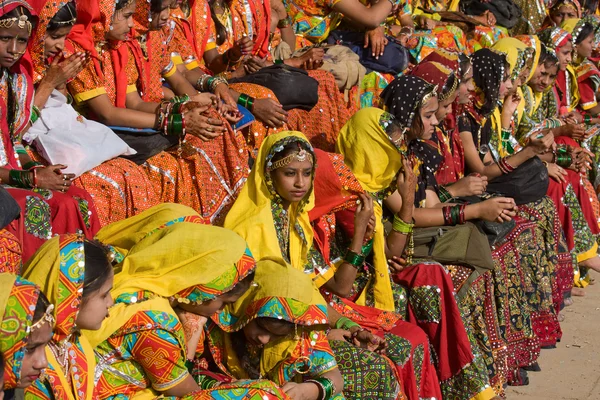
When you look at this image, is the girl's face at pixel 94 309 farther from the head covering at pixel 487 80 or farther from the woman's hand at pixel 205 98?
the head covering at pixel 487 80

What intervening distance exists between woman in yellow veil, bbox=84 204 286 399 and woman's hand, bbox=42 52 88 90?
37.2 inches

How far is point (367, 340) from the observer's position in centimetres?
476

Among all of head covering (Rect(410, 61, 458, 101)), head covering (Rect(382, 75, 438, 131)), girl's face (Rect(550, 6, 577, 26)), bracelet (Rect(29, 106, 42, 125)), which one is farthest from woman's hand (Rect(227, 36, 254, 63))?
girl's face (Rect(550, 6, 577, 26))

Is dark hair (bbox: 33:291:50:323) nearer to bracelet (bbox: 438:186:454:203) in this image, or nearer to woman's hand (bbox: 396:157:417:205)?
woman's hand (bbox: 396:157:417:205)

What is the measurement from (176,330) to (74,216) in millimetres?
874

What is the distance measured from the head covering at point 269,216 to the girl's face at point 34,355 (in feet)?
5.75

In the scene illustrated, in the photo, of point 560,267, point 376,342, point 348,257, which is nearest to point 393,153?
point 348,257

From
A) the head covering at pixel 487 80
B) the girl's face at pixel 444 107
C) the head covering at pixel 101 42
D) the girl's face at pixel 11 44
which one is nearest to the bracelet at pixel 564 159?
the head covering at pixel 487 80

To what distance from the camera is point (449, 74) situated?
6594 millimetres

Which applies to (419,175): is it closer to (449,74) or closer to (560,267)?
(449,74)

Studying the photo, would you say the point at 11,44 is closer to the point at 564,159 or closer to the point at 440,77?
the point at 440,77

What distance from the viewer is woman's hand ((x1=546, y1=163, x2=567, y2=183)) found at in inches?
313

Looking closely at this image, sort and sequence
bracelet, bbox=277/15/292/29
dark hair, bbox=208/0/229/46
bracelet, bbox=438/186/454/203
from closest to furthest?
dark hair, bbox=208/0/229/46 < bracelet, bbox=438/186/454/203 < bracelet, bbox=277/15/292/29

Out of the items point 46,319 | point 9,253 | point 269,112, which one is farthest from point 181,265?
point 269,112
